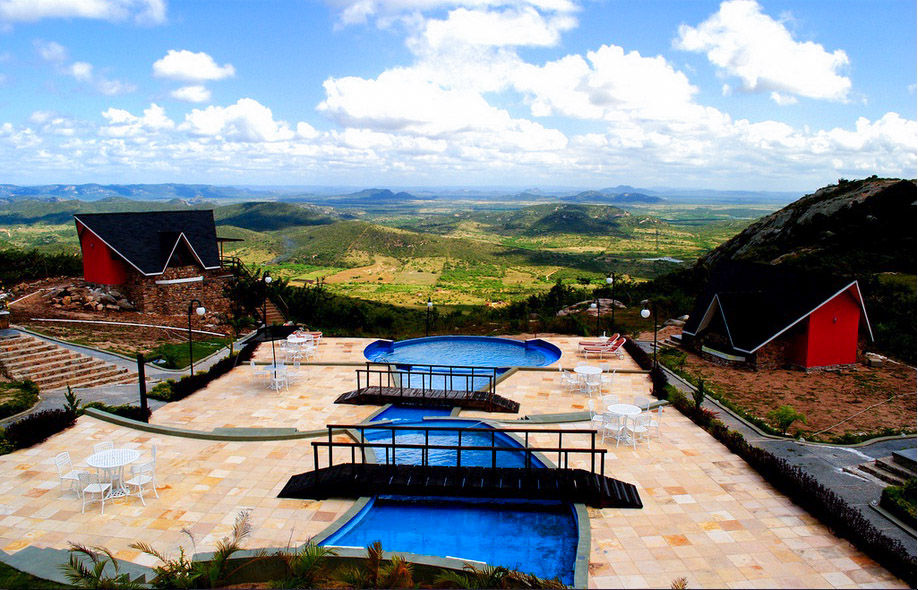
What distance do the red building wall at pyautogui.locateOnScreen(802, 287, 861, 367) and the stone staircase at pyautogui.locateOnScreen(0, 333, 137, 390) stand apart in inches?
877

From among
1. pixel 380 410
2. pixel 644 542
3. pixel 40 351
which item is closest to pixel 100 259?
pixel 40 351

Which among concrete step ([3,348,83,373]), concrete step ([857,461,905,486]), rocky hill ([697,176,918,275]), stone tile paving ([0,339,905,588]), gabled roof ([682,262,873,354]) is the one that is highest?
rocky hill ([697,176,918,275])

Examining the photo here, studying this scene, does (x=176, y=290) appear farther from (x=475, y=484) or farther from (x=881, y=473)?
(x=881, y=473)

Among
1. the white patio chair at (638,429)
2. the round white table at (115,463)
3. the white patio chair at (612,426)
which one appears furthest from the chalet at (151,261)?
the white patio chair at (638,429)

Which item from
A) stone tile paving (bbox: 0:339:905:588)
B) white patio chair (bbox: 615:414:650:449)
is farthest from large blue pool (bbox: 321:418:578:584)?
white patio chair (bbox: 615:414:650:449)

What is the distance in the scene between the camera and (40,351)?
1703cm

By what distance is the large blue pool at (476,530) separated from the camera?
8297 mm

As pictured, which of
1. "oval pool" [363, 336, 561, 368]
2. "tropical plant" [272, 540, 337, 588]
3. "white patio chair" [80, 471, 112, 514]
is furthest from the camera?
"oval pool" [363, 336, 561, 368]

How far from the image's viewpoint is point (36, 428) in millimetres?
11703

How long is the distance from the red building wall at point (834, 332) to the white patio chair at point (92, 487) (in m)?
20.4

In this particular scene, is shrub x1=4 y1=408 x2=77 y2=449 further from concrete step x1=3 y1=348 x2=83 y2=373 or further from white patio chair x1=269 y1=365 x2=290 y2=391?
concrete step x1=3 y1=348 x2=83 y2=373

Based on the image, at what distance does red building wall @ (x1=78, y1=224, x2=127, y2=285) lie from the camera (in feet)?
84.3

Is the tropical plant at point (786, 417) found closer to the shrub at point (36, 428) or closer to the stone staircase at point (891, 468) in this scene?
the stone staircase at point (891, 468)

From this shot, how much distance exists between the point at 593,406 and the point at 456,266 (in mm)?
65616
